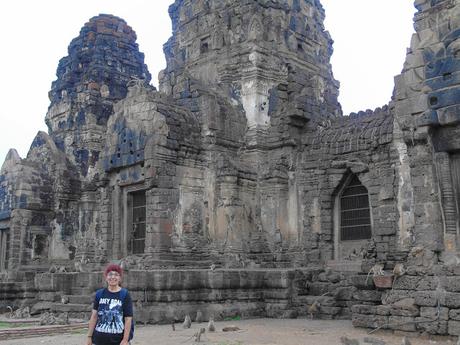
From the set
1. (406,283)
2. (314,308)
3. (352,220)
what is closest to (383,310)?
(406,283)

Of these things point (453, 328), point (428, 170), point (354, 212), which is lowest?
point (453, 328)

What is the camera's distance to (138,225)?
53.9 feet

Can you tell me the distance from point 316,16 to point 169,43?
5074 mm

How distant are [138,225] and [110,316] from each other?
10667mm

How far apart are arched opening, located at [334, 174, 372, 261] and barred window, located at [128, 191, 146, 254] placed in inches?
204

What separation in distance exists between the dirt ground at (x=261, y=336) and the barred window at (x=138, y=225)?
15.5 ft

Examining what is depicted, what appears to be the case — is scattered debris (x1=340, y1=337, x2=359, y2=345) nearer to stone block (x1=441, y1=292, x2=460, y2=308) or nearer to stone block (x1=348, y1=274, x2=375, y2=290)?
stone block (x1=441, y1=292, x2=460, y2=308)

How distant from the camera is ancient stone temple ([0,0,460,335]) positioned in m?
10.2

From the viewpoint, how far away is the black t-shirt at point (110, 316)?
19.0 feet

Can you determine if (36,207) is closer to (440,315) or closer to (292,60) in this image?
(292,60)

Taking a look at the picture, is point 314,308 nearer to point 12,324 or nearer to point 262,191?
point 262,191

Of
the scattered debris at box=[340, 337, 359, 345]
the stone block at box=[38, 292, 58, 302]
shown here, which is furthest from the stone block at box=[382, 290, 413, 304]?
the stone block at box=[38, 292, 58, 302]

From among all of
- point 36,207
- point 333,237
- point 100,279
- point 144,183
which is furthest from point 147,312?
point 36,207

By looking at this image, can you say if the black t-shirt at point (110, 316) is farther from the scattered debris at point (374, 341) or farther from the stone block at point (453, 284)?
the stone block at point (453, 284)
